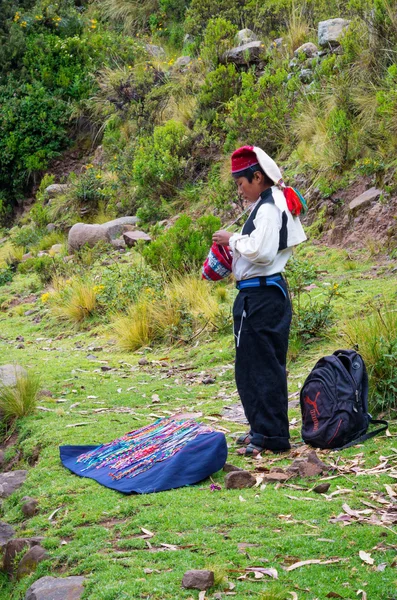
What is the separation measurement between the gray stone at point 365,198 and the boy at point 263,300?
18.6 feet

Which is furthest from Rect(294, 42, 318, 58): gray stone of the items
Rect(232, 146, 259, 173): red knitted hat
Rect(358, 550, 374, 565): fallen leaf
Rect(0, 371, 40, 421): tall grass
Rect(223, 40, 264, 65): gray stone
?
Rect(358, 550, 374, 565): fallen leaf

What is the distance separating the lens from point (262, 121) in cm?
1391

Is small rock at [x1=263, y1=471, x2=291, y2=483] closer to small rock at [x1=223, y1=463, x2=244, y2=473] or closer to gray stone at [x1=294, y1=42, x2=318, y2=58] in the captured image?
small rock at [x1=223, y1=463, x2=244, y2=473]

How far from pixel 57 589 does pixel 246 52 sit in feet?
45.9

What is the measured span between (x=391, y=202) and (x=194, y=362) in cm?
356

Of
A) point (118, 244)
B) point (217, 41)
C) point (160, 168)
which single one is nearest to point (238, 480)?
point (118, 244)

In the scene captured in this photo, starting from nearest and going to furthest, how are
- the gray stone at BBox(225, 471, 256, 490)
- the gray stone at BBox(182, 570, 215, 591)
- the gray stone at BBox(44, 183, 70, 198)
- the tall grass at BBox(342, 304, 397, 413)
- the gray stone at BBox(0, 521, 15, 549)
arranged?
the gray stone at BBox(182, 570, 215, 591) < the gray stone at BBox(0, 521, 15, 549) < the gray stone at BBox(225, 471, 256, 490) < the tall grass at BBox(342, 304, 397, 413) < the gray stone at BBox(44, 183, 70, 198)

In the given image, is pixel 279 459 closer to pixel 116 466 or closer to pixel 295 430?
pixel 295 430

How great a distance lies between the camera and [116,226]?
1520 centimetres

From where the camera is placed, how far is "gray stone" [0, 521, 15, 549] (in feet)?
14.6

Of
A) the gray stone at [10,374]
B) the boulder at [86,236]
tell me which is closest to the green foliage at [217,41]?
the boulder at [86,236]

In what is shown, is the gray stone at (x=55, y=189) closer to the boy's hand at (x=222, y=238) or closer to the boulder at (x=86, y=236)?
the boulder at (x=86, y=236)

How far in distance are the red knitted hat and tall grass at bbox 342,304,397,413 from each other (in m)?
1.70

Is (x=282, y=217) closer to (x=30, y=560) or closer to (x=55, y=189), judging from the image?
(x=30, y=560)
